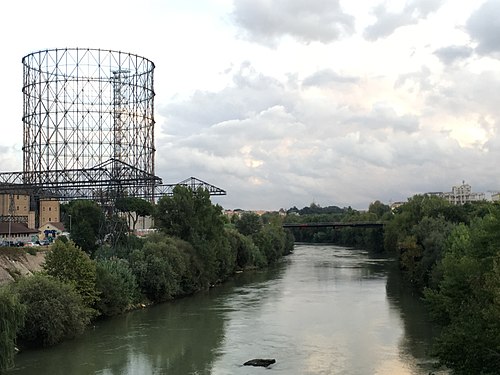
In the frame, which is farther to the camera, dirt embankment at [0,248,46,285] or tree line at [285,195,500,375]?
dirt embankment at [0,248,46,285]

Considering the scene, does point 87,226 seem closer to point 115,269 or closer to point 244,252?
point 115,269

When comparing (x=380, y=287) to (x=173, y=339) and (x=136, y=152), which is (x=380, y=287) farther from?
(x=136, y=152)

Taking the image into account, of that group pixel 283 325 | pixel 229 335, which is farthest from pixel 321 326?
pixel 229 335

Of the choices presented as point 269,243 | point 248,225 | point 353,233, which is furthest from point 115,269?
point 353,233

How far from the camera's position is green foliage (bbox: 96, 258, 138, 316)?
24141 mm

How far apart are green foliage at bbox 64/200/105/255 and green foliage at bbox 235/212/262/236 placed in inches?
814

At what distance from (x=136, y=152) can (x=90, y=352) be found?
28996 mm

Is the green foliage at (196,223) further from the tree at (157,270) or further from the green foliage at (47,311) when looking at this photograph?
the green foliage at (47,311)

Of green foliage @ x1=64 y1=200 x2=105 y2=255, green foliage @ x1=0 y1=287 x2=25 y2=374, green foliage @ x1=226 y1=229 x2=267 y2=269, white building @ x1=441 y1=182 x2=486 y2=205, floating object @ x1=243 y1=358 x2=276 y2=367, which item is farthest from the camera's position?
white building @ x1=441 y1=182 x2=486 y2=205

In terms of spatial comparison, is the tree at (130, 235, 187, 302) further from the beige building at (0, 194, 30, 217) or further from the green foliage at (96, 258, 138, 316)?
the beige building at (0, 194, 30, 217)

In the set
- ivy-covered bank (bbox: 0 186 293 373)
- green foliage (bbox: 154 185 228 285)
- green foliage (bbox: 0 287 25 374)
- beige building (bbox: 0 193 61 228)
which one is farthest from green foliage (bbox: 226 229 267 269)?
green foliage (bbox: 0 287 25 374)

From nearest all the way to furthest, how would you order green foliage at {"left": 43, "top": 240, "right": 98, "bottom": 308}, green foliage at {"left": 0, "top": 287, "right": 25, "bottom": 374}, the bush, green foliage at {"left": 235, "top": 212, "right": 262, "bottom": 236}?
green foliage at {"left": 0, "top": 287, "right": 25, "bottom": 374}, green foliage at {"left": 43, "top": 240, "right": 98, "bottom": 308}, the bush, green foliage at {"left": 235, "top": 212, "right": 262, "bottom": 236}

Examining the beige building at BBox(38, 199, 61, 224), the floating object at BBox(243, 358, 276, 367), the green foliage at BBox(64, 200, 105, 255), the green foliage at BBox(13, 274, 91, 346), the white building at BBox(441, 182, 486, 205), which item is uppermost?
the white building at BBox(441, 182, 486, 205)

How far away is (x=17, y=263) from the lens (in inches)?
1012
